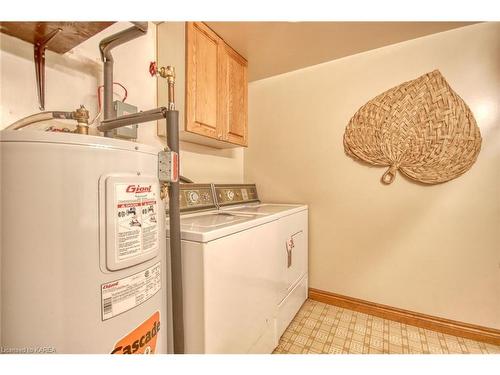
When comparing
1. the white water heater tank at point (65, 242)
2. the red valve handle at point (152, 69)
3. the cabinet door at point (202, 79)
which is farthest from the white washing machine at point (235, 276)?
the red valve handle at point (152, 69)

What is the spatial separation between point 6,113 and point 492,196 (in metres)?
2.52

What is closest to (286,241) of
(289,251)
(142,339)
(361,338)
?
(289,251)

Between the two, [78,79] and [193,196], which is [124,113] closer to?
[78,79]

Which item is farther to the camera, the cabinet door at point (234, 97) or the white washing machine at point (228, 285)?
the cabinet door at point (234, 97)

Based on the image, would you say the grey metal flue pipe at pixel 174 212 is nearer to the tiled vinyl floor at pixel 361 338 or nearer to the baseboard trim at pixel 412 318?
the tiled vinyl floor at pixel 361 338

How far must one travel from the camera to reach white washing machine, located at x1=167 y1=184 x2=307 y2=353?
83cm

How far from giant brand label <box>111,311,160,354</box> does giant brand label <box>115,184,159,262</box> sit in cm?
23

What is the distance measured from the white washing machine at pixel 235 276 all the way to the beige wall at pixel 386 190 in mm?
477

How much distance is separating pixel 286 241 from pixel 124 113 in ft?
3.81

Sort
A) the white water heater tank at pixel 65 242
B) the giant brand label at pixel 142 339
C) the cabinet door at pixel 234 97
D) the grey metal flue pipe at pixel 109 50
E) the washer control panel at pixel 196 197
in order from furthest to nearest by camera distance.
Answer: the cabinet door at pixel 234 97 < the washer control panel at pixel 196 197 < the grey metal flue pipe at pixel 109 50 < the giant brand label at pixel 142 339 < the white water heater tank at pixel 65 242

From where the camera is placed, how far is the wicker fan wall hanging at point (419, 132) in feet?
4.94

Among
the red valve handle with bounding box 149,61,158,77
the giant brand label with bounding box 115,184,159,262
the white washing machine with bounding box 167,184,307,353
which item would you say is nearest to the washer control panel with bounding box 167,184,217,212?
the white washing machine with bounding box 167,184,307,353

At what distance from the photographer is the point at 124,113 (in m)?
1.20
